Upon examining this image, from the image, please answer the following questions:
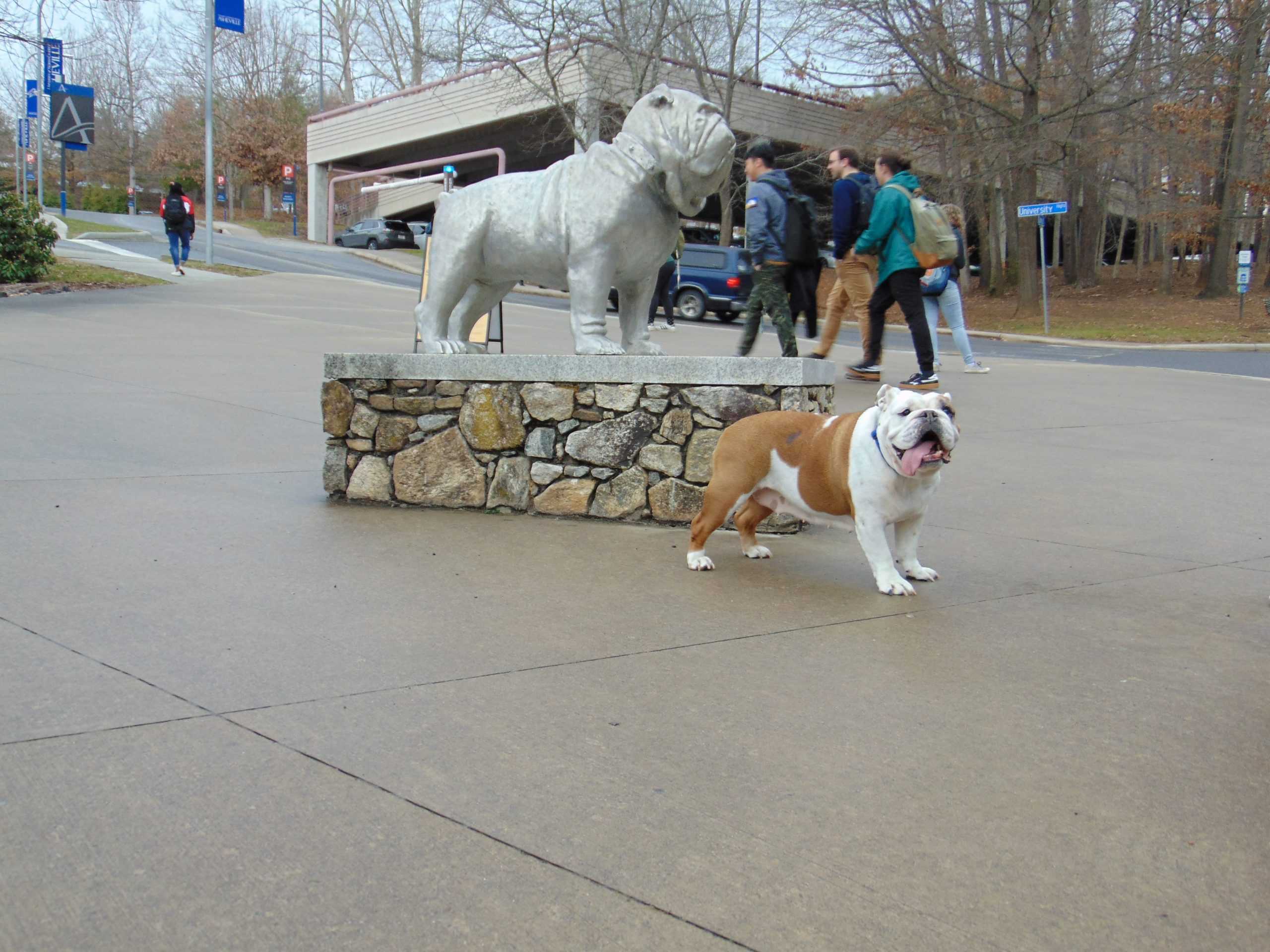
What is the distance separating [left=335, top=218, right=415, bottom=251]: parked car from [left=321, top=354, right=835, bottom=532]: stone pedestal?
43166 mm

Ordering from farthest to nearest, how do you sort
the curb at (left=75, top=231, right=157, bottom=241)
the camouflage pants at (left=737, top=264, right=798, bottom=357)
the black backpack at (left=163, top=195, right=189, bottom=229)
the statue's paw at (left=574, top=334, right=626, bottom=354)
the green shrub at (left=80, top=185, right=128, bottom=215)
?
the green shrub at (left=80, top=185, right=128, bottom=215) < the curb at (left=75, top=231, right=157, bottom=241) < the black backpack at (left=163, top=195, right=189, bottom=229) < the camouflage pants at (left=737, top=264, right=798, bottom=357) < the statue's paw at (left=574, top=334, right=626, bottom=354)

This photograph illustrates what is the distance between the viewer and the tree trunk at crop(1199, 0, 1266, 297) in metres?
27.6

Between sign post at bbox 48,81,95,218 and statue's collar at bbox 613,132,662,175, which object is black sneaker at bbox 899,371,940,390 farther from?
sign post at bbox 48,81,95,218

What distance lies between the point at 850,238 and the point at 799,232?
1.17 metres

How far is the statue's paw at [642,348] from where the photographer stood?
6.75 meters

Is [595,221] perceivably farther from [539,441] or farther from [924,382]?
[924,382]

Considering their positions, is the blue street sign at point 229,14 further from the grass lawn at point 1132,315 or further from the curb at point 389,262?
the grass lawn at point 1132,315

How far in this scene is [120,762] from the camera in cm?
307

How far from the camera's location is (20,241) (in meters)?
19.0

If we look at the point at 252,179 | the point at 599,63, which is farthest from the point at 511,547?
the point at 252,179

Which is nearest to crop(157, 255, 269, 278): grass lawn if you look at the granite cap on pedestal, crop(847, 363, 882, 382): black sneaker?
crop(847, 363, 882, 382): black sneaker

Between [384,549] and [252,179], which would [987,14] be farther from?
[252,179]

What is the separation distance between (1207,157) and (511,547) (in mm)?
32181

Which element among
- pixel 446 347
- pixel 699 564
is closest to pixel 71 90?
pixel 446 347
